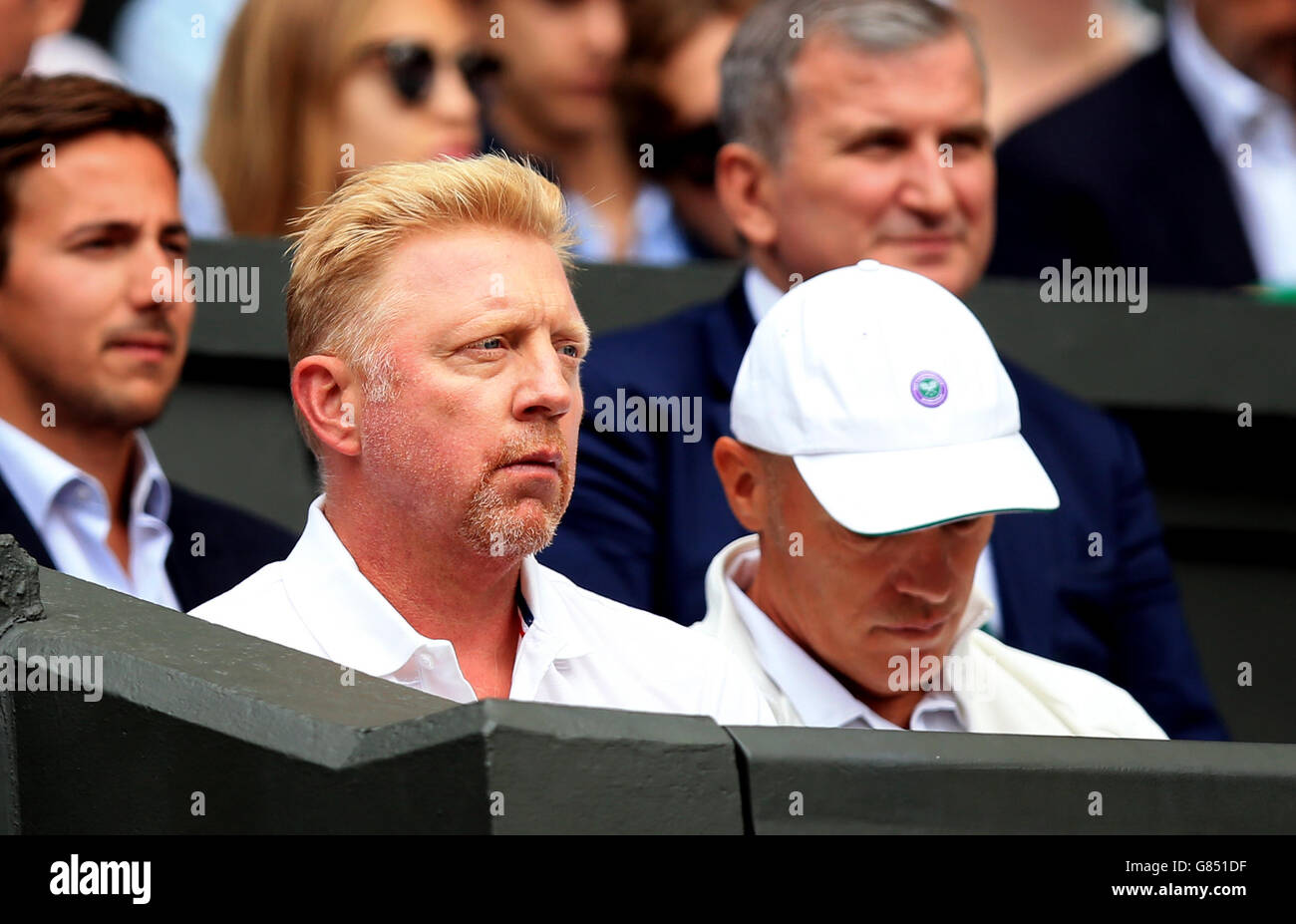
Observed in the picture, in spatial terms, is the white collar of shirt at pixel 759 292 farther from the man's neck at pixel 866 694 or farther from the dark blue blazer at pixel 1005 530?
the man's neck at pixel 866 694

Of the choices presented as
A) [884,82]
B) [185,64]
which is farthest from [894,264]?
[185,64]

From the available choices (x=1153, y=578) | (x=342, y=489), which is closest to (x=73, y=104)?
(x=342, y=489)

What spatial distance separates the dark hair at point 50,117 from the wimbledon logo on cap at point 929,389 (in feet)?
4.69

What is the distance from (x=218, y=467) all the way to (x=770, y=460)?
213 cm

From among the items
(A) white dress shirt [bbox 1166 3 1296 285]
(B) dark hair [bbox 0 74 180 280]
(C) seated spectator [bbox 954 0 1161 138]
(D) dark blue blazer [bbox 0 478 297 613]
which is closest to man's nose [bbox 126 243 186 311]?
(B) dark hair [bbox 0 74 180 280]

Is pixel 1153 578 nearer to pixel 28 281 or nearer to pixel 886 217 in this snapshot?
pixel 886 217

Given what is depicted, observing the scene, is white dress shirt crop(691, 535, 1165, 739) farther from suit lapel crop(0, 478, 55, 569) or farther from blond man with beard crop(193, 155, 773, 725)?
suit lapel crop(0, 478, 55, 569)

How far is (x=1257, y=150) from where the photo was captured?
16.2 feet

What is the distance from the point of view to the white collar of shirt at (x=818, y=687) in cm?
264

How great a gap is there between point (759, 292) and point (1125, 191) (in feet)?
5.50

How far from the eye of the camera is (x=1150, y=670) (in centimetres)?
331

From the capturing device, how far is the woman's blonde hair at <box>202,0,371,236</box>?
160 inches

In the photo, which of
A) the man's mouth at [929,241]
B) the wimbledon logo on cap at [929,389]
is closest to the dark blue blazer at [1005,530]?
the man's mouth at [929,241]
